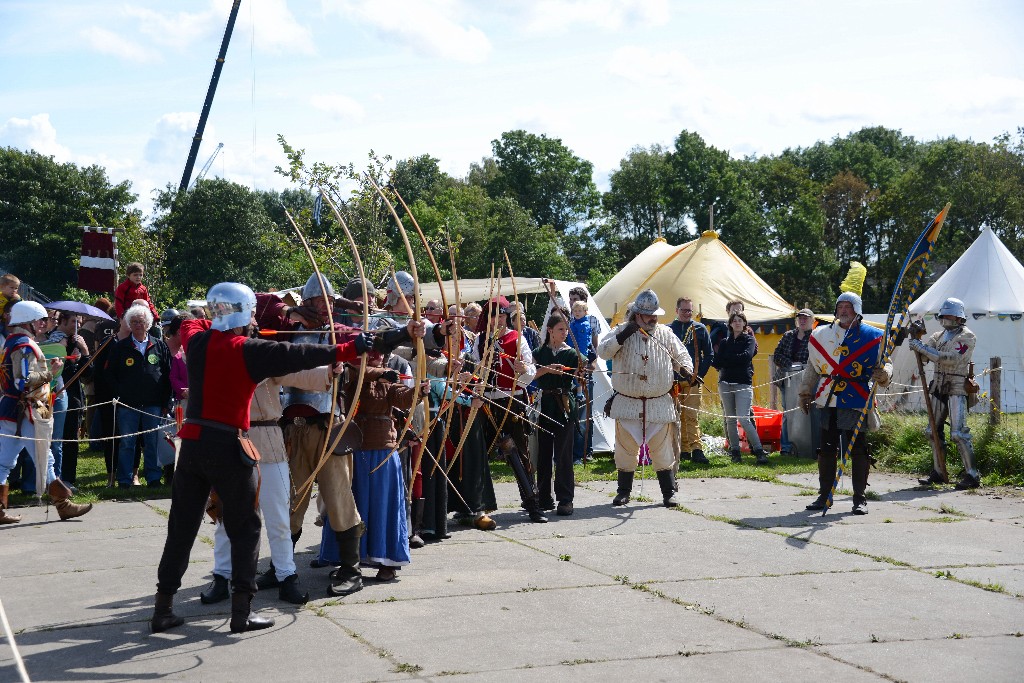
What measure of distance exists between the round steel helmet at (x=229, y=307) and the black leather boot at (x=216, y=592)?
1.59 m

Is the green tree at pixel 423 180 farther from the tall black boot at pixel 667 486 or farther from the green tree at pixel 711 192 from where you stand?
the tall black boot at pixel 667 486

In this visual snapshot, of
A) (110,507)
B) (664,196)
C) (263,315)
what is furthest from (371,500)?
(664,196)

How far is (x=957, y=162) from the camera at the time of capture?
4306 centimetres

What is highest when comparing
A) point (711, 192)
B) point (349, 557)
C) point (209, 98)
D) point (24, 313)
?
point (209, 98)

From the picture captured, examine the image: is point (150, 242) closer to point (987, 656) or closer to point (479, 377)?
point (479, 377)

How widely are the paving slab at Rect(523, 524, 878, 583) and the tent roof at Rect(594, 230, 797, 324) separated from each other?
10.3 metres

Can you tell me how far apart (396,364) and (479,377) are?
44.0 inches

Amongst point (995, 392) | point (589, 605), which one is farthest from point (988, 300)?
point (589, 605)

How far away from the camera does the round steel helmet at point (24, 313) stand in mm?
8273

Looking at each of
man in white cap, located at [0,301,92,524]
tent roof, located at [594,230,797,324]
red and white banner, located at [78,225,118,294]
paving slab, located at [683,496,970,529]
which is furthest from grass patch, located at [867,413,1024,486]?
red and white banner, located at [78,225,118,294]

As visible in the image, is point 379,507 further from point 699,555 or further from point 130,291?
point 130,291

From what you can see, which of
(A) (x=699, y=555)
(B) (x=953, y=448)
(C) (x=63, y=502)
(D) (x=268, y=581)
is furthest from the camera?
(B) (x=953, y=448)

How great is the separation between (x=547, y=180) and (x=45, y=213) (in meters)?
22.2

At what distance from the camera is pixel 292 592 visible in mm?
5777
